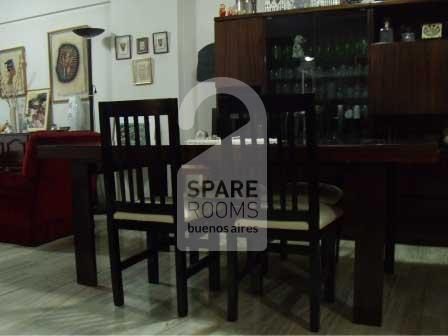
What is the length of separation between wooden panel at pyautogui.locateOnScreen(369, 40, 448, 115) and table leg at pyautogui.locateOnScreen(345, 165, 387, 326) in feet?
5.01

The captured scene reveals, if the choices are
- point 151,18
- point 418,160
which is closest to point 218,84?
point 151,18

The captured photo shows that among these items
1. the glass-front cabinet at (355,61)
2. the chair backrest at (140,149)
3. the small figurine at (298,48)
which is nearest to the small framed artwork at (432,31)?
the glass-front cabinet at (355,61)

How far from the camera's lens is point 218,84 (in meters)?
3.53

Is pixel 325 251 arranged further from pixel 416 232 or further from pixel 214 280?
pixel 416 232

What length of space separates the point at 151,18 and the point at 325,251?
9.52 ft

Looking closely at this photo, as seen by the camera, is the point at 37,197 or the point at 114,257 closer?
the point at 114,257

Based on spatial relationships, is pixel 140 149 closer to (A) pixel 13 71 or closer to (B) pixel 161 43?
(B) pixel 161 43

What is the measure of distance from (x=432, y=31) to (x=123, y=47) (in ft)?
9.04

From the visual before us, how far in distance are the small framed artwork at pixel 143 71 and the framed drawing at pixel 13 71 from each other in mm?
1760

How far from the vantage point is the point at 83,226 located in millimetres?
2260

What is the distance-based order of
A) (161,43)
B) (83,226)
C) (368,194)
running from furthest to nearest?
(161,43) → (83,226) → (368,194)

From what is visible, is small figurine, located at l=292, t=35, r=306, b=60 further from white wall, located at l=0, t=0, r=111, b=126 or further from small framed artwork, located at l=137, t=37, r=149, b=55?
white wall, located at l=0, t=0, r=111, b=126

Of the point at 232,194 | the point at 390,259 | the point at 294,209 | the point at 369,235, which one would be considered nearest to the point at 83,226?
the point at 232,194

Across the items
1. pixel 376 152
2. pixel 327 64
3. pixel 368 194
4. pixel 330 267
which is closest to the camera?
pixel 376 152
